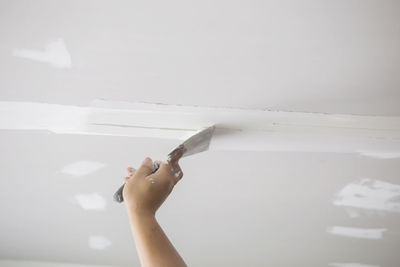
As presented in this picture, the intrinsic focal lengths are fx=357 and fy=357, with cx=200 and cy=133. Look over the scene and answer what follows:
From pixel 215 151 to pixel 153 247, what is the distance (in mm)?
744

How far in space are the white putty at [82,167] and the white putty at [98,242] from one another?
70cm

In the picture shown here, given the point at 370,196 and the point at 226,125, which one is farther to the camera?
the point at 370,196

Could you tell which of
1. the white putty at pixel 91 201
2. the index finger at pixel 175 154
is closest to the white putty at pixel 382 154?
the index finger at pixel 175 154

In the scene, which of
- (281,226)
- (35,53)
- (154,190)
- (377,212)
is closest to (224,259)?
(281,226)

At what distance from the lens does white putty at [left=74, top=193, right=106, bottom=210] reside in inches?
75.4

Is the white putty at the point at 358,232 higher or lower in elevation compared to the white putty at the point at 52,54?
lower

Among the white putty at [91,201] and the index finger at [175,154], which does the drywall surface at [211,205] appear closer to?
the white putty at [91,201]

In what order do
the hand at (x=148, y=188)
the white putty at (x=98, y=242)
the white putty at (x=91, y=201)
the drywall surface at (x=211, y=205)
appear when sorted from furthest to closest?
the white putty at (x=98, y=242), the white putty at (x=91, y=201), the drywall surface at (x=211, y=205), the hand at (x=148, y=188)

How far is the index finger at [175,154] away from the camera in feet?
3.90

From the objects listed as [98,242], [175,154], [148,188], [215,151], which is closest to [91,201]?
[98,242]

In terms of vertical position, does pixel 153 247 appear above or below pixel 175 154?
below

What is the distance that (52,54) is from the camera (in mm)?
1211

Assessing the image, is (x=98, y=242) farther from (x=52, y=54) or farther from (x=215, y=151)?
(x=52, y=54)

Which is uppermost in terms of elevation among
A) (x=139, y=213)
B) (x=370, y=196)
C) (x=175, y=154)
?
(x=175, y=154)
